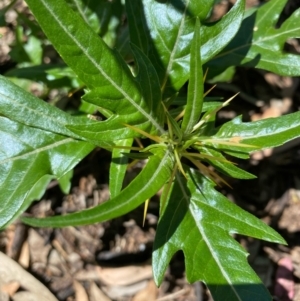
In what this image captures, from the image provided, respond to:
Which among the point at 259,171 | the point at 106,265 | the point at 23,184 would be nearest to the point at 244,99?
the point at 259,171

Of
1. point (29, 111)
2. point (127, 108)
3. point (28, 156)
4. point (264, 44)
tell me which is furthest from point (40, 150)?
point (264, 44)

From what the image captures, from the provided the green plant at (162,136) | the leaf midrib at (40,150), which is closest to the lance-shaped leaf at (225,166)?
the green plant at (162,136)

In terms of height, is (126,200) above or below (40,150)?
below

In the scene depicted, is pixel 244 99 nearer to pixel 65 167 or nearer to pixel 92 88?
pixel 65 167

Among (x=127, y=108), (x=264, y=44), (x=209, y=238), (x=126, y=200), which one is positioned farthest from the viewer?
(x=264, y=44)

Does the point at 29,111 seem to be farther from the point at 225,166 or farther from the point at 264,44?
the point at 264,44
